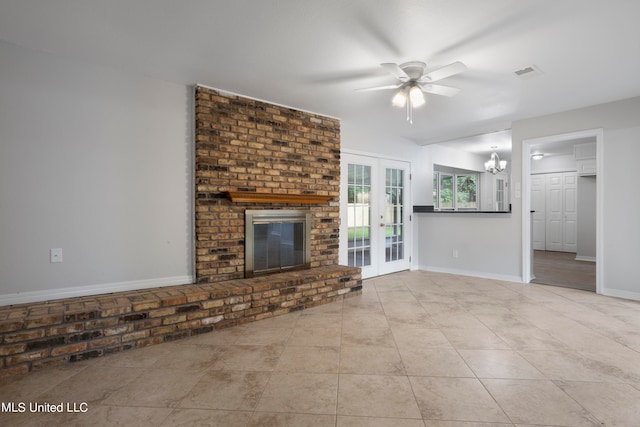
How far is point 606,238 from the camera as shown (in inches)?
161

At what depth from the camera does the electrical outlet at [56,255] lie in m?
2.82

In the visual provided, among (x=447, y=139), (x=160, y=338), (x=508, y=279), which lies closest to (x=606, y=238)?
(x=508, y=279)

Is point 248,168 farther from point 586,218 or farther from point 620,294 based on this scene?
point 586,218

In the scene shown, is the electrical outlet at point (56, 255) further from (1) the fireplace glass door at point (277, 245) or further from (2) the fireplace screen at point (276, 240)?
A: (1) the fireplace glass door at point (277, 245)

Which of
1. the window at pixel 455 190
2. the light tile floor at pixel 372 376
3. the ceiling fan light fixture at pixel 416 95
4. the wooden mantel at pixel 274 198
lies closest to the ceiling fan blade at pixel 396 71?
the ceiling fan light fixture at pixel 416 95

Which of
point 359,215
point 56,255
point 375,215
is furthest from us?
point 375,215

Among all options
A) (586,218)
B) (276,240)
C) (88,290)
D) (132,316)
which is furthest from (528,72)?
(586,218)

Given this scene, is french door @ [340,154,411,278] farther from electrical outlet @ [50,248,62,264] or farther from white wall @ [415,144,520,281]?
electrical outlet @ [50,248,62,264]

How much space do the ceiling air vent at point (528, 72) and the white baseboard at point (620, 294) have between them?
281 cm

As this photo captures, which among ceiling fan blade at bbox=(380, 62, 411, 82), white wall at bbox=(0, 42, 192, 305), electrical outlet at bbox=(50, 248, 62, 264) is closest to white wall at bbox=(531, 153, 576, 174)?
ceiling fan blade at bbox=(380, 62, 411, 82)

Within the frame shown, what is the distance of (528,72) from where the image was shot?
3129 millimetres

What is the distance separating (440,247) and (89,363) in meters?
5.03

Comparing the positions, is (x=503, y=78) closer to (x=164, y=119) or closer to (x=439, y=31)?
(x=439, y=31)

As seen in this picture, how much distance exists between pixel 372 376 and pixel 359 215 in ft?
10.1
